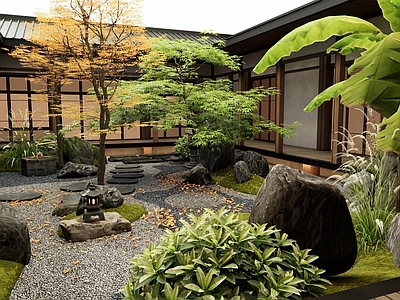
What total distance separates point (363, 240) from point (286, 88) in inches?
365

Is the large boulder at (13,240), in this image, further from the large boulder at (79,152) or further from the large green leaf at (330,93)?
the large boulder at (79,152)

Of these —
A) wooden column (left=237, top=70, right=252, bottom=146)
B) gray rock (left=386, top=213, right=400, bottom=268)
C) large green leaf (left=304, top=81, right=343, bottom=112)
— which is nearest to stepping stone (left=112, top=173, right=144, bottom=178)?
wooden column (left=237, top=70, right=252, bottom=146)

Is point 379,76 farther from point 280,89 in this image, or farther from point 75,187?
point 280,89

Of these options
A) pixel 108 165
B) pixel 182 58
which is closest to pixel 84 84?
pixel 108 165

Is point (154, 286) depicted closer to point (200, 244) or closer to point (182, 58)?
point (200, 244)

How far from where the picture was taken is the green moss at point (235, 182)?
22.6ft

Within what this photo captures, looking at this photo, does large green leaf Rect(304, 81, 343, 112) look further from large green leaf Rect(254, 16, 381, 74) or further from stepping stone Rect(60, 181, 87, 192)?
stepping stone Rect(60, 181, 87, 192)

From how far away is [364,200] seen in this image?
10.8ft

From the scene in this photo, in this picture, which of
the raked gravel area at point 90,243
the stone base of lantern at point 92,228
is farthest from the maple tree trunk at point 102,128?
the stone base of lantern at point 92,228

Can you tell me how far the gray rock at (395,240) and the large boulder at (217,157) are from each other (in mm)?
5342

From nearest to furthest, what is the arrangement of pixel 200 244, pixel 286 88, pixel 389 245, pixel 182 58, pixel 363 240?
pixel 200 244, pixel 389 245, pixel 363 240, pixel 182 58, pixel 286 88

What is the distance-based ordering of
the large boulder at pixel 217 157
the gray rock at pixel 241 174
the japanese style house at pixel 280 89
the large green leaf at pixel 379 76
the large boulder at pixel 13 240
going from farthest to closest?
the large boulder at pixel 217 157 → the gray rock at pixel 241 174 → the japanese style house at pixel 280 89 → the large boulder at pixel 13 240 → the large green leaf at pixel 379 76

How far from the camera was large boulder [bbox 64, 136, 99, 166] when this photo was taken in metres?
9.62

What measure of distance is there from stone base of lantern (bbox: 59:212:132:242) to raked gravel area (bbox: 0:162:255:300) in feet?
Result: 0.30
